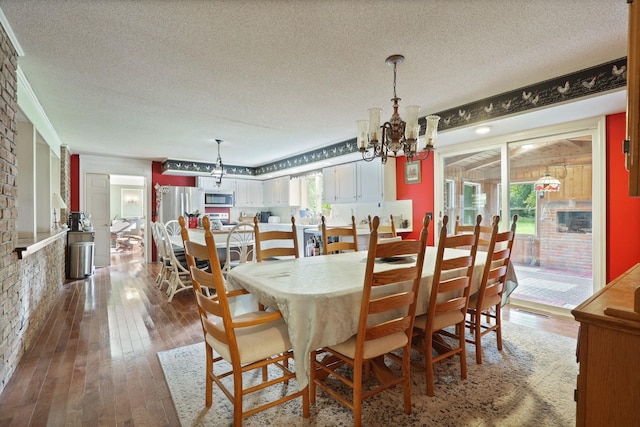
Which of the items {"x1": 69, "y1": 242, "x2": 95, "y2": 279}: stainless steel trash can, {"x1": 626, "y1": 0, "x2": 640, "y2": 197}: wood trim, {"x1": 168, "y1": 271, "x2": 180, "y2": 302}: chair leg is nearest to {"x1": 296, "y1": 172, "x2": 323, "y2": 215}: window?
{"x1": 168, "y1": 271, "x2": 180, "y2": 302}: chair leg

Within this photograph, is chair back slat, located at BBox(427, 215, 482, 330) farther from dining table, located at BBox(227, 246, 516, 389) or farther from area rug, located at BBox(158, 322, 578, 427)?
area rug, located at BBox(158, 322, 578, 427)

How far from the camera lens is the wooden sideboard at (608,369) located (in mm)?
875

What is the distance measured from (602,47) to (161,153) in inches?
254

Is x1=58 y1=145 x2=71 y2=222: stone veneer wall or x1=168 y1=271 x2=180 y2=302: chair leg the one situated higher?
x1=58 y1=145 x2=71 y2=222: stone veneer wall

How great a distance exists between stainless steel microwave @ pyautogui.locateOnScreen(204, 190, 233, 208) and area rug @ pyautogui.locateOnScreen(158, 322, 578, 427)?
5.36m

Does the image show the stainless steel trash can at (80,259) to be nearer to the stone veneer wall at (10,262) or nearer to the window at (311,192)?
the stone veneer wall at (10,262)

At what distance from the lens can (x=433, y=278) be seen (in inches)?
74.3

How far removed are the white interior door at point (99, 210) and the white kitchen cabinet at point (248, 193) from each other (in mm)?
2773

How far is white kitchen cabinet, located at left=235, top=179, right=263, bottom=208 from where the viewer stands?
25.7 ft

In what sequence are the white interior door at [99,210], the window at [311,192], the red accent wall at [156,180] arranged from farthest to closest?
the red accent wall at [156,180]
the window at [311,192]
the white interior door at [99,210]

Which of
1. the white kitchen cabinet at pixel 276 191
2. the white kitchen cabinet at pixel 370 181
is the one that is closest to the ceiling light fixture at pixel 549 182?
the white kitchen cabinet at pixel 370 181

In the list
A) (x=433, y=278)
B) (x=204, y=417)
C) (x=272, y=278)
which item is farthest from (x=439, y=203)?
(x=204, y=417)

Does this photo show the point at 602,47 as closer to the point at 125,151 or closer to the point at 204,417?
the point at 204,417

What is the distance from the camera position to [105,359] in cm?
240
